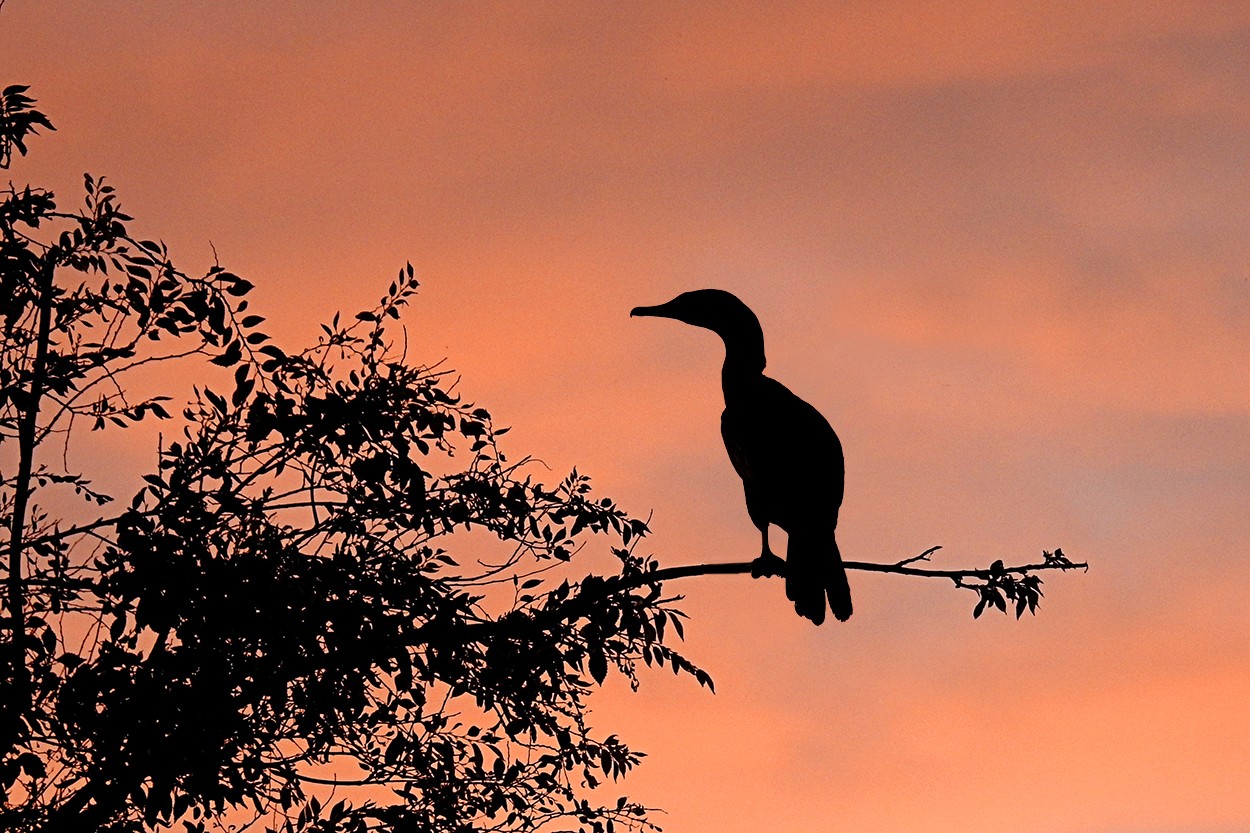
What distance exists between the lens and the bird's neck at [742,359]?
10.3 m

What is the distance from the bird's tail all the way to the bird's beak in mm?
2614

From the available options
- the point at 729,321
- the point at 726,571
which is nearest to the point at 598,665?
the point at 726,571

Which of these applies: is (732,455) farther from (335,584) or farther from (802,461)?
(335,584)

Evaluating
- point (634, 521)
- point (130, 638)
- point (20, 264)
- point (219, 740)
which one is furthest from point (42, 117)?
point (634, 521)

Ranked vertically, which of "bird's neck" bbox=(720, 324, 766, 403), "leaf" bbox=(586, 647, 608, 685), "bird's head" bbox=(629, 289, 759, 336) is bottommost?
"leaf" bbox=(586, 647, 608, 685)

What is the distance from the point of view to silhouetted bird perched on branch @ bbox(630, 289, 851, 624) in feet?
28.0

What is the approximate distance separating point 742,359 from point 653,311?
0.87 metres

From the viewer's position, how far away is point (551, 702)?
310 inches

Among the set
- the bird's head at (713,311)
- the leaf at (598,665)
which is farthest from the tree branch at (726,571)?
the bird's head at (713,311)

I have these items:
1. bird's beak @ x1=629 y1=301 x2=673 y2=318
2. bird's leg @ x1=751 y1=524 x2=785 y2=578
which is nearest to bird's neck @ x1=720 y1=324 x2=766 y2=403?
bird's beak @ x1=629 y1=301 x2=673 y2=318

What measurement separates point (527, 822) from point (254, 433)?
2.47 metres

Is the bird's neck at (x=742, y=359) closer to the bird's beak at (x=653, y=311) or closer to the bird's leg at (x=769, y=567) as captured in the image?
the bird's beak at (x=653, y=311)

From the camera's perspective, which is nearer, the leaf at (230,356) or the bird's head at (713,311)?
the leaf at (230,356)

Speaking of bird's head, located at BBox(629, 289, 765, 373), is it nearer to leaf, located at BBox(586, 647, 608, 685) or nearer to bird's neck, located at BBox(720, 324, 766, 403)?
bird's neck, located at BBox(720, 324, 766, 403)
